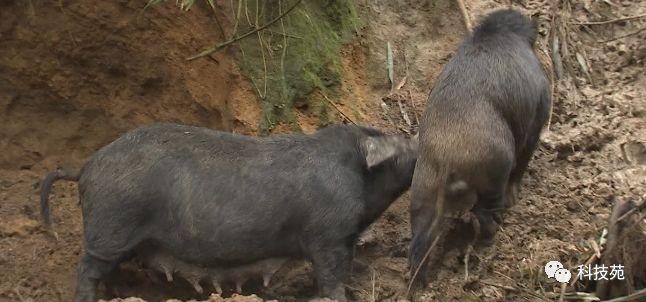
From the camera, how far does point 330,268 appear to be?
631 centimetres

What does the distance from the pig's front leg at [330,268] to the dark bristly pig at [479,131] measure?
1.41ft

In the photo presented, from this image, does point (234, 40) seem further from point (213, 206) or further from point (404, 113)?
point (213, 206)

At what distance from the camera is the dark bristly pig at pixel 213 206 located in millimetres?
6238

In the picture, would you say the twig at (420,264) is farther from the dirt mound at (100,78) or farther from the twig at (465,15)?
the twig at (465,15)

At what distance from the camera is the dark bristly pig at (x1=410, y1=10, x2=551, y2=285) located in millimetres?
6273

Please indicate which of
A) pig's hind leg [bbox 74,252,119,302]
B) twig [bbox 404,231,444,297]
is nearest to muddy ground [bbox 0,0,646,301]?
twig [bbox 404,231,444,297]

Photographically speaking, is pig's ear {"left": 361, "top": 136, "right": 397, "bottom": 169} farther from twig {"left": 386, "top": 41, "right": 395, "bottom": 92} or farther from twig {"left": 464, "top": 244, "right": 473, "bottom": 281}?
twig {"left": 386, "top": 41, "right": 395, "bottom": 92}

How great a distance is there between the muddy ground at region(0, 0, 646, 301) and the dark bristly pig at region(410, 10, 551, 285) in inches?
13.3

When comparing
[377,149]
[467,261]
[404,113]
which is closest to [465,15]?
[404,113]

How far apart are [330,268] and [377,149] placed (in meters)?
0.80

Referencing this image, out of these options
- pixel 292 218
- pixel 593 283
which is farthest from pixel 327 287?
pixel 593 283

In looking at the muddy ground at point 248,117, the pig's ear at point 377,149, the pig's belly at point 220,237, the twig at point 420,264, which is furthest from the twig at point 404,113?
the pig's belly at point 220,237

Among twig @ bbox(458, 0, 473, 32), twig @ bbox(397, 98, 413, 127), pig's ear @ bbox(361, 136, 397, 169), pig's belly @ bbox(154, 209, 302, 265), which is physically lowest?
pig's belly @ bbox(154, 209, 302, 265)

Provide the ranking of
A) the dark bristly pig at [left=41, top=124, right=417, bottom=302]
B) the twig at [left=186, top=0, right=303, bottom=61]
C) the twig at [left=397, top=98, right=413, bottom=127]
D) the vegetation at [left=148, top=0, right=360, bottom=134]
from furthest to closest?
the twig at [left=397, top=98, right=413, bottom=127] < the vegetation at [left=148, top=0, right=360, bottom=134] < the twig at [left=186, top=0, right=303, bottom=61] < the dark bristly pig at [left=41, top=124, right=417, bottom=302]
